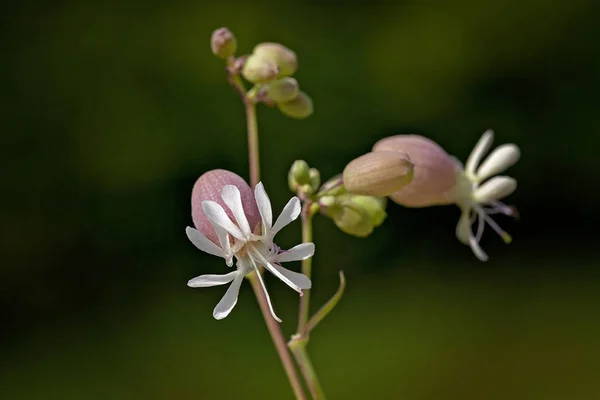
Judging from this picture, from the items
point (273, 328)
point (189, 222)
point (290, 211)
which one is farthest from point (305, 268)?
point (189, 222)

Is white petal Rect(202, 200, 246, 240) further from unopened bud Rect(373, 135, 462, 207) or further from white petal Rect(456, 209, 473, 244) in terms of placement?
white petal Rect(456, 209, 473, 244)

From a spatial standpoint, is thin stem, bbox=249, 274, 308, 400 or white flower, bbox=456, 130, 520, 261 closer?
thin stem, bbox=249, 274, 308, 400

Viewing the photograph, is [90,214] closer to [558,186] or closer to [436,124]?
[436,124]

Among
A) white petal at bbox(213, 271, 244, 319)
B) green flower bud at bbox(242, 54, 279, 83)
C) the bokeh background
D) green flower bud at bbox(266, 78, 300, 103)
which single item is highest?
green flower bud at bbox(242, 54, 279, 83)

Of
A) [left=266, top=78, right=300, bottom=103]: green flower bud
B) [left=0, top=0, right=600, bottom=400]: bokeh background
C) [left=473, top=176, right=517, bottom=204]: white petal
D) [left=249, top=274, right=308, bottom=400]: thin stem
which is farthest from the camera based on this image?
[left=0, top=0, right=600, bottom=400]: bokeh background

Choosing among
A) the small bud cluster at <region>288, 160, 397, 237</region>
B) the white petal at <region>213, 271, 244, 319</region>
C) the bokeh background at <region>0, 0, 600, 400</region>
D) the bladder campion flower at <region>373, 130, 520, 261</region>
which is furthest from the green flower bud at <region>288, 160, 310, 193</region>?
the bokeh background at <region>0, 0, 600, 400</region>

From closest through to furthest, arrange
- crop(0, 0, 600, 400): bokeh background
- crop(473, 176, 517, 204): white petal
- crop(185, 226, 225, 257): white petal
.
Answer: crop(185, 226, 225, 257): white petal
crop(473, 176, 517, 204): white petal
crop(0, 0, 600, 400): bokeh background

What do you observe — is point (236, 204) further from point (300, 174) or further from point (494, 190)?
point (494, 190)

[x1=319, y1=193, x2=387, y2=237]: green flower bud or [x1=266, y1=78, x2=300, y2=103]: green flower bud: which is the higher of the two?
[x1=266, y1=78, x2=300, y2=103]: green flower bud

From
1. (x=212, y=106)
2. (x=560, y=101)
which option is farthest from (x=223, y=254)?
(x=560, y=101)
